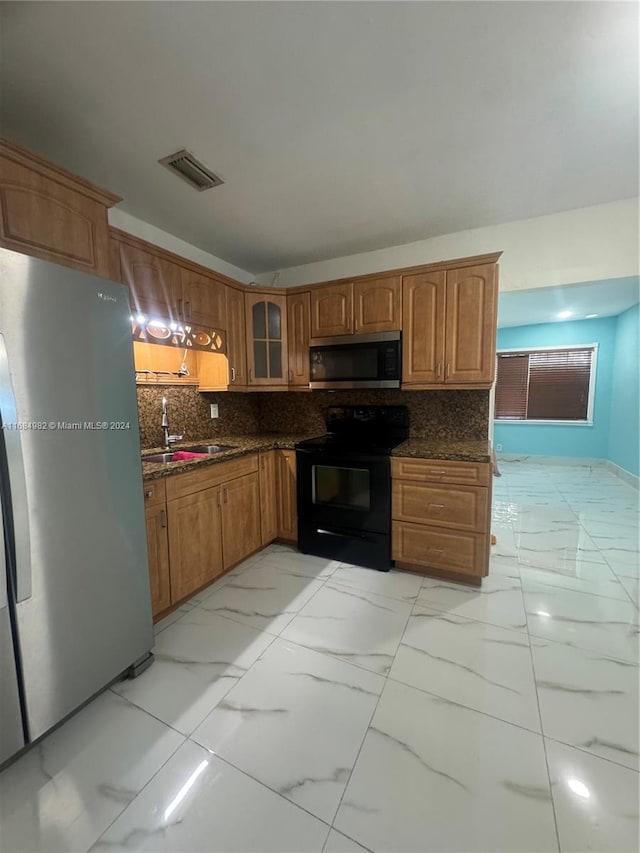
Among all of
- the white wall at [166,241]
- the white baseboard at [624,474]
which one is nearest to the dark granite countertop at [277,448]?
the white wall at [166,241]

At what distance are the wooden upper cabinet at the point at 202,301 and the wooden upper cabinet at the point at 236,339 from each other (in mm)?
67

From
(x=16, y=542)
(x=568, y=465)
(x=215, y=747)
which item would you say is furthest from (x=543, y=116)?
(x=568, y=465)

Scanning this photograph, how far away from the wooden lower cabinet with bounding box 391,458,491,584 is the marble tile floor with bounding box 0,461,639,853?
206mm

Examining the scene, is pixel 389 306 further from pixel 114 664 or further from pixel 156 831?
pixel 156 831

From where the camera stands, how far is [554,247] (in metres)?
2.51

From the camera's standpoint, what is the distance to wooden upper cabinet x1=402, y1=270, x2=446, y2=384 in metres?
2.42

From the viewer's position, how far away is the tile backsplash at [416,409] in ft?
8.92

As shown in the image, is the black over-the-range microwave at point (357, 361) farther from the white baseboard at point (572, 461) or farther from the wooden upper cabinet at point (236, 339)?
the white baseboard at point (572, 461)

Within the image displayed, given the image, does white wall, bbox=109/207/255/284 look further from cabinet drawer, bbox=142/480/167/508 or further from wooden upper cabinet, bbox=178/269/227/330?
cabinet drawer, bbox=142/480/167/508

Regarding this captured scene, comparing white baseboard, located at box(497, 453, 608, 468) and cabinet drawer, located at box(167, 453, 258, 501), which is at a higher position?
cabinet drawer, located at box(167, 453, 258, 501)

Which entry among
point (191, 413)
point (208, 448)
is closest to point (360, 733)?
point (208, 448)

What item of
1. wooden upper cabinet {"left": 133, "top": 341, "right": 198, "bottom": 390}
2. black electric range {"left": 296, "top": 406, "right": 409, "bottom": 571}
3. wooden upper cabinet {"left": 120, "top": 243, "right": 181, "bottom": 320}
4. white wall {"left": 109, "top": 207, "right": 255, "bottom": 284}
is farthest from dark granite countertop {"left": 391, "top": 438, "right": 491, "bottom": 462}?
white wall {"left": 109, "top": 207, "right": 255, "bottom": 284}

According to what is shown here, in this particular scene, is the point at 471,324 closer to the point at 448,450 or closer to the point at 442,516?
the point at 448,450

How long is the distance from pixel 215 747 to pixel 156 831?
268 millimetres
